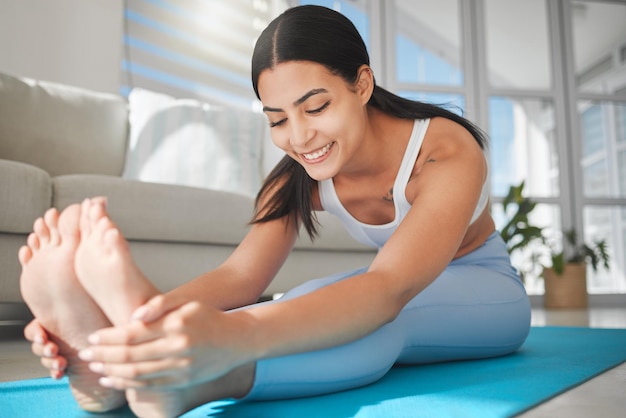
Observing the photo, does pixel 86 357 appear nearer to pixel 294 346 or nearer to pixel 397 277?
pixel 294 346

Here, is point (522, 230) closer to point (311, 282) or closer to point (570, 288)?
point (570, 288)

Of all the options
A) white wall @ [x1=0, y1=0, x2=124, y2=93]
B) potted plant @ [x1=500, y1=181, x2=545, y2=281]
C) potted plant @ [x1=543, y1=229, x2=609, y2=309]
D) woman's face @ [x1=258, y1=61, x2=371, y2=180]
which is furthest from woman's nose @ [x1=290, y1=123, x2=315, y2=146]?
potted plant @ [x1=543, y1=229, x2=609, y2=309]

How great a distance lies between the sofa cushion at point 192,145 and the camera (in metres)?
2.91

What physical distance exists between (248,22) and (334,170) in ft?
11.6

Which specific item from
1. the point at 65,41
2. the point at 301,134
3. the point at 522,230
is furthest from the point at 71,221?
the point at 522,230

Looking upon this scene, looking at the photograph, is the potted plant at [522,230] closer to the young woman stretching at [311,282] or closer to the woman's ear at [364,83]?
the young woman stretching at [311,282]

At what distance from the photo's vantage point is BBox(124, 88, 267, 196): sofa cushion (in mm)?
2914

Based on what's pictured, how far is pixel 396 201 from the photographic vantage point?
3.97ft

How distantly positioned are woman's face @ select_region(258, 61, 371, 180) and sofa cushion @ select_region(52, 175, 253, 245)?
44.8 inches

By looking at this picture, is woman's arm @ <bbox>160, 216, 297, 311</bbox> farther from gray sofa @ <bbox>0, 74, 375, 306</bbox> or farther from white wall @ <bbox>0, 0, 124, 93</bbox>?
white wall @ <bbox>0, 0, 124, 93</bbox>

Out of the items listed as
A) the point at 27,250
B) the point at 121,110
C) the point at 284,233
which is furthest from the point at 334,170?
the point at 121,110

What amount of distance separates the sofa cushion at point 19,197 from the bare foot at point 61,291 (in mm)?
1254

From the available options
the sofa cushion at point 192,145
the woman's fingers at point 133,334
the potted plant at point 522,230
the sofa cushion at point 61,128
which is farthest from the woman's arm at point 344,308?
the potted plant at point 522,230

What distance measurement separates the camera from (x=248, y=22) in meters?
4.34
